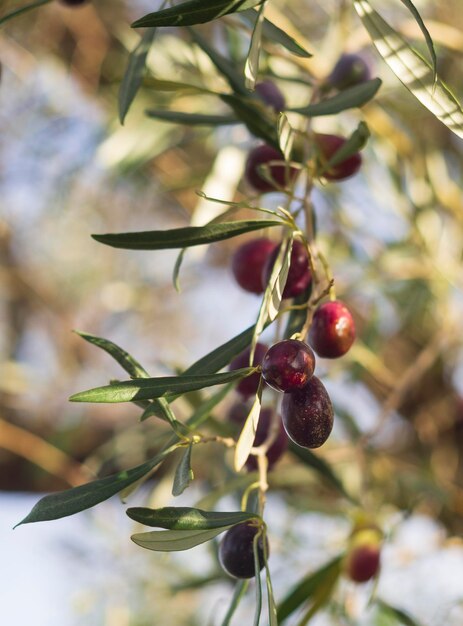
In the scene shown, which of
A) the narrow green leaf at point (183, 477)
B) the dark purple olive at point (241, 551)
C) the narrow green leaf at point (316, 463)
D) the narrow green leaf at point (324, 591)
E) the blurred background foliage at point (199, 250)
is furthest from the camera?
the blurred background foliage at point (199, 250)

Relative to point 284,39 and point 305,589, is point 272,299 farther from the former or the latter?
point 305,589

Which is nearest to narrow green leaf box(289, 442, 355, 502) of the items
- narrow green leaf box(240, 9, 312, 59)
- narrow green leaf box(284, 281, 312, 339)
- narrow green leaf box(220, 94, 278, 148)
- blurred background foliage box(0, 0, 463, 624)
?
blurred background foliage box(0, 0, 463, 624)

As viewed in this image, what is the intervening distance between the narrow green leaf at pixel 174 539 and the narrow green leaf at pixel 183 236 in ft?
0.72

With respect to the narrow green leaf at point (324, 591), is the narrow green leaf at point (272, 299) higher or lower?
higher

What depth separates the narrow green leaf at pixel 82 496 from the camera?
59cm

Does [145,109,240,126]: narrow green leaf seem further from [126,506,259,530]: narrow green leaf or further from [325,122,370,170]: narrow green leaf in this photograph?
[126,506,259,530]: narrow green leaf

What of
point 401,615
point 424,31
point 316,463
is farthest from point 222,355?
point 401,615

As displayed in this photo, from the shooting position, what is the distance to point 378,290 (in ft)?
5.31

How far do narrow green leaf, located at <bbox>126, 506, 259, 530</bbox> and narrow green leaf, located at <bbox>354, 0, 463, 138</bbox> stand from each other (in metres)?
0.33

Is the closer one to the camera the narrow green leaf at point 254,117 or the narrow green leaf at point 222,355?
the narrow green leaf at point 222,355

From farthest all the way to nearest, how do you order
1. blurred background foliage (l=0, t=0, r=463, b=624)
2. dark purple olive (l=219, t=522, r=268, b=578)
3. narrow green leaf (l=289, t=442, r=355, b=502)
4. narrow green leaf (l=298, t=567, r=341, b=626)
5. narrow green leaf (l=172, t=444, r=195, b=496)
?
blurred background foliage (l=0, t=0, r=463, b=624) < narrow green leaf (l=289, t=442, r=355, b=502) < narrow green leaf (l=298, t=567, r=341, b=626) < dark purple olive (l=219, t=522, r=268, b=578) < narrow green leaf (l=172, t=444, r=195, b=496)

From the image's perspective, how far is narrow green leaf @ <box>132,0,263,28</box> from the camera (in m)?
0.58

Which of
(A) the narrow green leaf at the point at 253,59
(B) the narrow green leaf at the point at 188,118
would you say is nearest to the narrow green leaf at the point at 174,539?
(A) the narrow green leaf at the point at 253,59

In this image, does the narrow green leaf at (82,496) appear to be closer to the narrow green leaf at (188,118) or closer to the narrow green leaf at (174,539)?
the narrow green leaf at (174,539)
